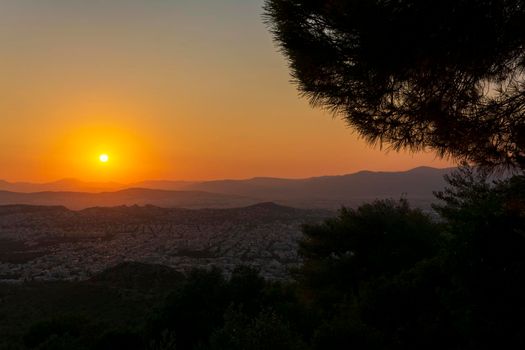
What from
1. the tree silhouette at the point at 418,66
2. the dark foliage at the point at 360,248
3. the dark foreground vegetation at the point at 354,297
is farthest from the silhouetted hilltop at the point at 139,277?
the tree silhouette at the point at 418,66

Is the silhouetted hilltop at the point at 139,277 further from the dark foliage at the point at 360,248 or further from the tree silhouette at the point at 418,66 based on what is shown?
the tree silhouette at the point at 418,66

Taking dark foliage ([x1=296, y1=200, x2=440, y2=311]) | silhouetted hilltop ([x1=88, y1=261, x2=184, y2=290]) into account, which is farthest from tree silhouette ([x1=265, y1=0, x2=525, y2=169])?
silhouetted hilltop ([x1=88, y1=261, x2=184, y2=290])

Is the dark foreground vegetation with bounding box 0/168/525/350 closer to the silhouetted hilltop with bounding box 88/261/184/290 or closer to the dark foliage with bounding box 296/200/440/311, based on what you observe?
the dark foliage with bounding box 296/200/440/311

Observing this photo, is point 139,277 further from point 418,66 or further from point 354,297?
point 418,66

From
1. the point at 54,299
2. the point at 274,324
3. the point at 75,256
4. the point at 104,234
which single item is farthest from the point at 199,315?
the point at 104,234

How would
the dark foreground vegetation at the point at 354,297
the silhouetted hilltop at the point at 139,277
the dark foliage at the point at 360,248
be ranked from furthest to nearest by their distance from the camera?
the silhouetted hilltop at the point at 139,277, the dark foliage at the point at 360,248, the dark foreground vegetation at the point at 354,297
